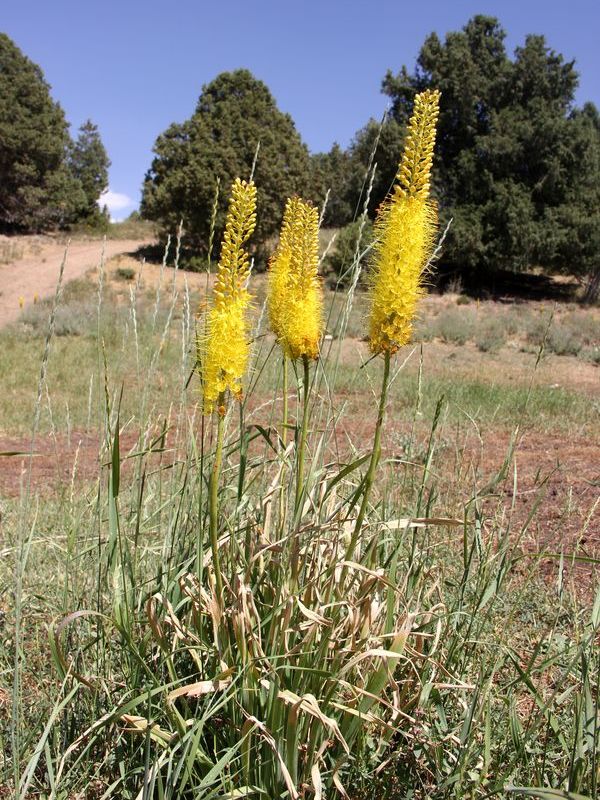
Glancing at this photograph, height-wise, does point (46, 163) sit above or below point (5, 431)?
above

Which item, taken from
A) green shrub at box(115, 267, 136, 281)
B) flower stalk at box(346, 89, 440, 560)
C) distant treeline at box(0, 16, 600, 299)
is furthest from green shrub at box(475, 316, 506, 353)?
flower stalk at box(346, 89, 440, 560)

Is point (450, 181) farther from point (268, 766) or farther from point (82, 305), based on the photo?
point (268, 766)

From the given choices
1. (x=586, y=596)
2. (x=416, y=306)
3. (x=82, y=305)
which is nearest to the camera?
(x=416, y=306)

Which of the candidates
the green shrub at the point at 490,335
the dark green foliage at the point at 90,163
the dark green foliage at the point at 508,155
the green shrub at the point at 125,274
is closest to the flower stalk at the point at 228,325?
the green shrub at the point at 490,335

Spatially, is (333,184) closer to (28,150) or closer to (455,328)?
(28,150)

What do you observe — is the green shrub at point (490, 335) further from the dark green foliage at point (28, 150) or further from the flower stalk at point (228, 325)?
the dark green foliage at point (28, 150)

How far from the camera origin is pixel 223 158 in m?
24.8

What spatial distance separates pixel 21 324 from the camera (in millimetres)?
15461

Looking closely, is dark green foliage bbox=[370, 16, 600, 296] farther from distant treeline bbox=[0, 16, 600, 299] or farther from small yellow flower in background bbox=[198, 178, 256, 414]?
small yellow flower in background bbox=[198, 178, 256, 414]

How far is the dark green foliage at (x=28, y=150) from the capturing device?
32.0 m

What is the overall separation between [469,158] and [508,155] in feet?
4.48

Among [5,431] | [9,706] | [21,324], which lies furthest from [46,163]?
[9,706]

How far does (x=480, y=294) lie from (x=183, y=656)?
23.5 metres

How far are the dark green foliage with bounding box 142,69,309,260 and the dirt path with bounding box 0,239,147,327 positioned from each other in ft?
11.4
